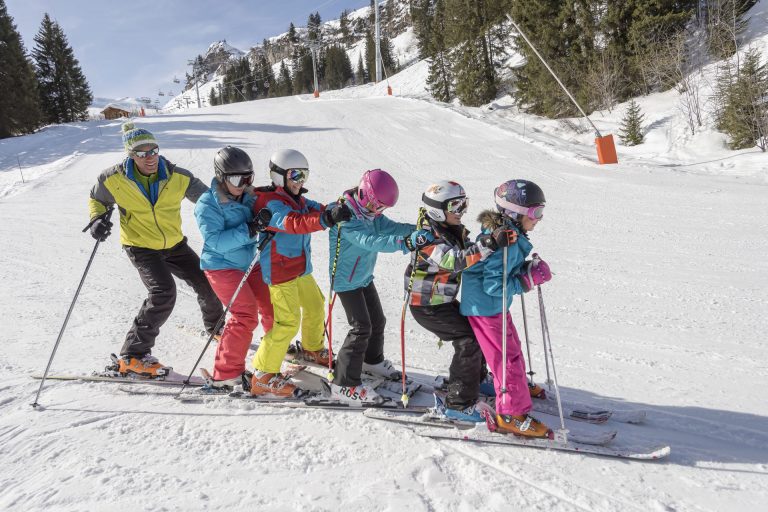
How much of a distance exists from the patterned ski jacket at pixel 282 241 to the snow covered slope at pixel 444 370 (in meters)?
1.05

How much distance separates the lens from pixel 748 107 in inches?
553

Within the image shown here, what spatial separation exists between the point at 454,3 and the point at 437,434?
32.3m

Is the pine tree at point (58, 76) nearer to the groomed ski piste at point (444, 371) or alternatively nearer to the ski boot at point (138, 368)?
the groomed ski piste at point (444, 371)

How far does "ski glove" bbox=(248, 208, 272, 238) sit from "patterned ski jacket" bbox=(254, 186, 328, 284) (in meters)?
0.04

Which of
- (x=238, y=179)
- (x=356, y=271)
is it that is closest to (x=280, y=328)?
(x=356, y=271)

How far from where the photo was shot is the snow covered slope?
107 inches

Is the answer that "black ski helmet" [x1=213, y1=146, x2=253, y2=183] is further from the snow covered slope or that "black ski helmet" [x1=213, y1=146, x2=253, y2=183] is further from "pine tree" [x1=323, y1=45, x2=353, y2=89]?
"pine tree" [x1=323, y1=45, x2=353, y2=89]

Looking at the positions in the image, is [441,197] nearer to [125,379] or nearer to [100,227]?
[100,227]

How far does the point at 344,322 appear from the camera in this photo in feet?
18.2

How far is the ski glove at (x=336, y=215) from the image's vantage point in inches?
132

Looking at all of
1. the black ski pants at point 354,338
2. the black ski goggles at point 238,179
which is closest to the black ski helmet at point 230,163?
the black ski goggles at point 238,179

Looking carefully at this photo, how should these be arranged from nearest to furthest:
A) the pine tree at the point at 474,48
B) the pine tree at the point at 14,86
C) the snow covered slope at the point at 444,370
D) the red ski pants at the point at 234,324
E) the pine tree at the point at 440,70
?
1. the snow covered slope at the point at 444,370
2. the red ski pants at the point at 234,324
3. the pine tree at the point at 14,86
4. the pine tree at the point at 474,48
5. the pine tree at the point at 440,70

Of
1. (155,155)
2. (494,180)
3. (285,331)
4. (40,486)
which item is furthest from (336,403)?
(494,180)

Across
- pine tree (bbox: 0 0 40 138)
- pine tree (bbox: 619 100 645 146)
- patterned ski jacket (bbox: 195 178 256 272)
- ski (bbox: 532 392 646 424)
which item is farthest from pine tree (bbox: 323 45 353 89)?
ski (bbox: 532 392 646 424)
